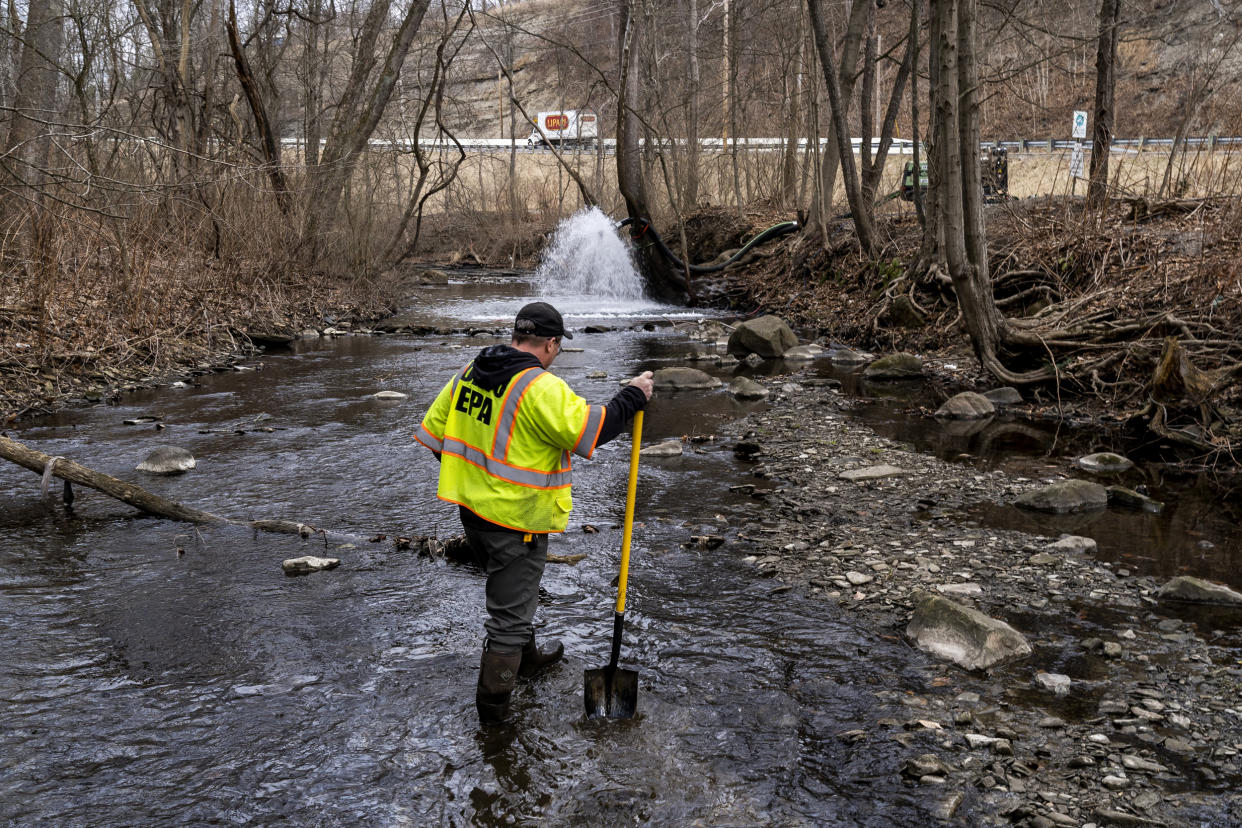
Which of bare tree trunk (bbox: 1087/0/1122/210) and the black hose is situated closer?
bare tree trunk (bbox: 1087/0/1122/210)

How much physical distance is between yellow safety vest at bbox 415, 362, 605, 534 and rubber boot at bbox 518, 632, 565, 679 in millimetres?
732

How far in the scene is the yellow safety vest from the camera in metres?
3.81

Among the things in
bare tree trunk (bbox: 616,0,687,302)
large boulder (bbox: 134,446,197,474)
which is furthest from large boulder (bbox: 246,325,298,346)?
bare tree trunk (bbox: 616,0,687,302)

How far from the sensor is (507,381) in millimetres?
3891

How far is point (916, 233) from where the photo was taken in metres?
18.1

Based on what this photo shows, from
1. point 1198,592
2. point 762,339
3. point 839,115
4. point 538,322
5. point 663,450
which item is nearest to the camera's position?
point 538,322

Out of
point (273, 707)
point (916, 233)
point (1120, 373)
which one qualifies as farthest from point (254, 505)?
point (916, 233)

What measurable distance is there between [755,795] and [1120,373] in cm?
784

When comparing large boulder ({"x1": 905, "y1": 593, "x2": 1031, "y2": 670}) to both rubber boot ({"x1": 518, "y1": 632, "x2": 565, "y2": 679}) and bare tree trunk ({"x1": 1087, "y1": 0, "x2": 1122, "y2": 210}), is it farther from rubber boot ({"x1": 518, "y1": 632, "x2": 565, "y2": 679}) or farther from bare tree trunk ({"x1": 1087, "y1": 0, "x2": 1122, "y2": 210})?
bare tree trunk ({"x1": 1087, "y1": 0, "x2": 1122, "y2": 210})

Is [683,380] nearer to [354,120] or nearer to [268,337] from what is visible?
[268,337]

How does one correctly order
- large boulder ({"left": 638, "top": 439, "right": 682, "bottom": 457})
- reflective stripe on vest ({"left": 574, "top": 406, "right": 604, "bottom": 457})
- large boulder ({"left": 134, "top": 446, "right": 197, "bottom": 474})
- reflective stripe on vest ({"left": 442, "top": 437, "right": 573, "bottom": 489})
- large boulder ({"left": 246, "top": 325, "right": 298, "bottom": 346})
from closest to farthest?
reflective stripe on vest ({"left": 574, "top": 406, "right": 604, "bottom": 457}) → reflective stripe on vest ({"left": 442, "top": 437, "right": 573, "bottom": 489}) → large boulder ({"left": 134, "top": 446, "right": 197, "bottom": 474}) → large boulder ({"left": 638, "top": 439, "right": 682, "bottom": 457}) → large boulder ({"left": 246, "top": 325, "right": 298, "bottom": 346})

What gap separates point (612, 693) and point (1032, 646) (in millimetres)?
2043

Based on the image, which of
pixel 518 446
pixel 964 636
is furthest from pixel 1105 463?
pixel 518 446

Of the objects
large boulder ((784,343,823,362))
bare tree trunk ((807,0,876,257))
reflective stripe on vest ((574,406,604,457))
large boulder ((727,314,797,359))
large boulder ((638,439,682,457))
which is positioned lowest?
large boulder ((638,439,682,457))
